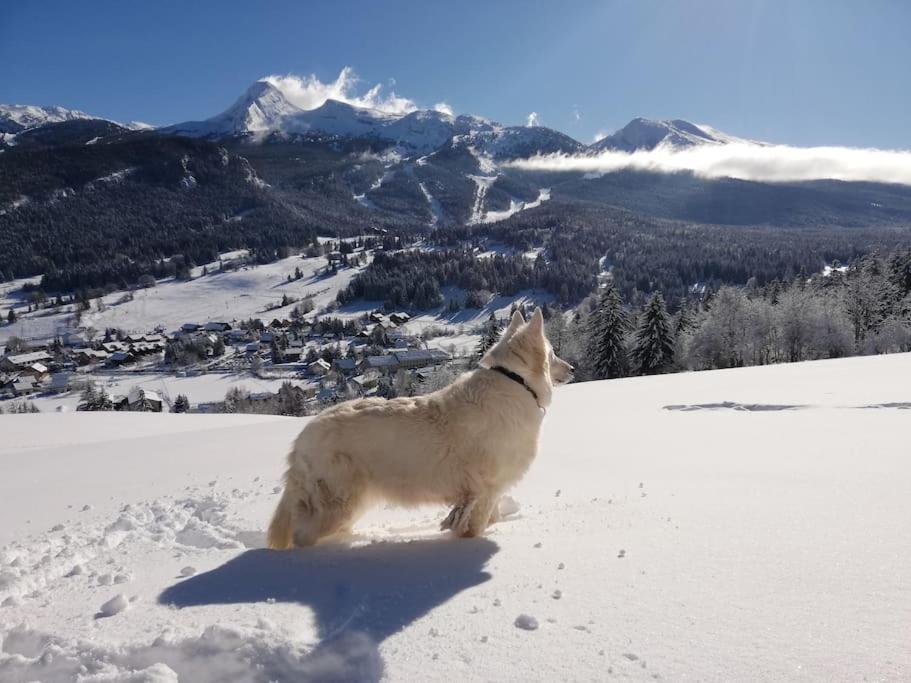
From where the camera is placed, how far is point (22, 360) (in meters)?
94.2

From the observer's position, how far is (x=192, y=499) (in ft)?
19.4

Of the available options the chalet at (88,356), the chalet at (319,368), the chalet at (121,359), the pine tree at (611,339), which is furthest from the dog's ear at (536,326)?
the chalet at (88,356)

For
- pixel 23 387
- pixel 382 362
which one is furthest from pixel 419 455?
pixel 23 387

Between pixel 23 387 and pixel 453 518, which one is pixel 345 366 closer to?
pixel 23 387

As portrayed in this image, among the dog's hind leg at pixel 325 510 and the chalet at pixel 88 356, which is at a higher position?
the dog's hind leg at pixel 325 510

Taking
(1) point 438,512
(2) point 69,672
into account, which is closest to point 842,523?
(1) point 438,512

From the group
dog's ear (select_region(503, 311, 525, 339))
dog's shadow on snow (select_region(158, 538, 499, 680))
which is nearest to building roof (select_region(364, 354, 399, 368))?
dog's ear (select_region(503, 311, 525, 339))

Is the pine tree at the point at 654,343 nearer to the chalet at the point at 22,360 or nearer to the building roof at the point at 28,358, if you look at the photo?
Result: the chalet at the point at 22,360

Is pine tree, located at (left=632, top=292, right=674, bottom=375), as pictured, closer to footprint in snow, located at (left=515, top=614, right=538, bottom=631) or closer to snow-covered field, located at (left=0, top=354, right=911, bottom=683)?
snow-covered field, located at (left=0, top=354, right=911, bottom=683)

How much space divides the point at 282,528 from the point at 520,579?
2.25m

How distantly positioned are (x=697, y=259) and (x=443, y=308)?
84.5 meters

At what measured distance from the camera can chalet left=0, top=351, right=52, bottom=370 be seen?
8923 cm

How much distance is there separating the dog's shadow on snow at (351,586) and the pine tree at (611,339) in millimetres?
39652

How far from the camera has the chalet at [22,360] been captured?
293 ft
